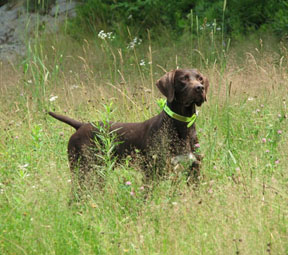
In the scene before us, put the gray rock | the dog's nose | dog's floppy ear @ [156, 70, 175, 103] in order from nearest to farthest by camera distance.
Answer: the dog's nose → dog's floppy ear @ [156, 70, 175, 103] → the gray rock

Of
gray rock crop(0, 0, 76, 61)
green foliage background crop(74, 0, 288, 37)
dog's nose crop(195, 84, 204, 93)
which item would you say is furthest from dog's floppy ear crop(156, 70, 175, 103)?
gray rock crop(0, 0, 76, 61)

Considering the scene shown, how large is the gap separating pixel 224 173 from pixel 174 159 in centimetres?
44

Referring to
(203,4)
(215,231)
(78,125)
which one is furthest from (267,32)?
(215,231)

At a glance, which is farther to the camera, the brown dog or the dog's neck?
the dog's neck

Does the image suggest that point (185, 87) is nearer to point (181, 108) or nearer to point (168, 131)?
point (181, 108)

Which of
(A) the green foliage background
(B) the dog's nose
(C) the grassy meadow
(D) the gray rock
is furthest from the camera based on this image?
(D) the gray rock

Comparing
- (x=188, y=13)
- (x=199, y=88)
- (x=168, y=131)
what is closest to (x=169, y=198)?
(x=168, y=131)

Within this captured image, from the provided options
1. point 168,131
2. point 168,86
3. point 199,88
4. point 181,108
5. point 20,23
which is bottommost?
point 20,23

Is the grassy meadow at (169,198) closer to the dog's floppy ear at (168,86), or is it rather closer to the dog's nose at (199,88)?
the dog's nose at (199,88)

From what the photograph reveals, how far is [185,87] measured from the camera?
14.9ft

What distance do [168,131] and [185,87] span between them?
42cm

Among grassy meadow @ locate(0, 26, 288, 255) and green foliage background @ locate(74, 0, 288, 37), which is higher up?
grassy meadow @ locate(0, 26, 288, 255)

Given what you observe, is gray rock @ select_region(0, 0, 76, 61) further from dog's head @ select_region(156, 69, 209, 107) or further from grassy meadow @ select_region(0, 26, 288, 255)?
dog's head @ select_region(156, 69, 209, 107)

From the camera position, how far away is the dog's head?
4.44 metres
